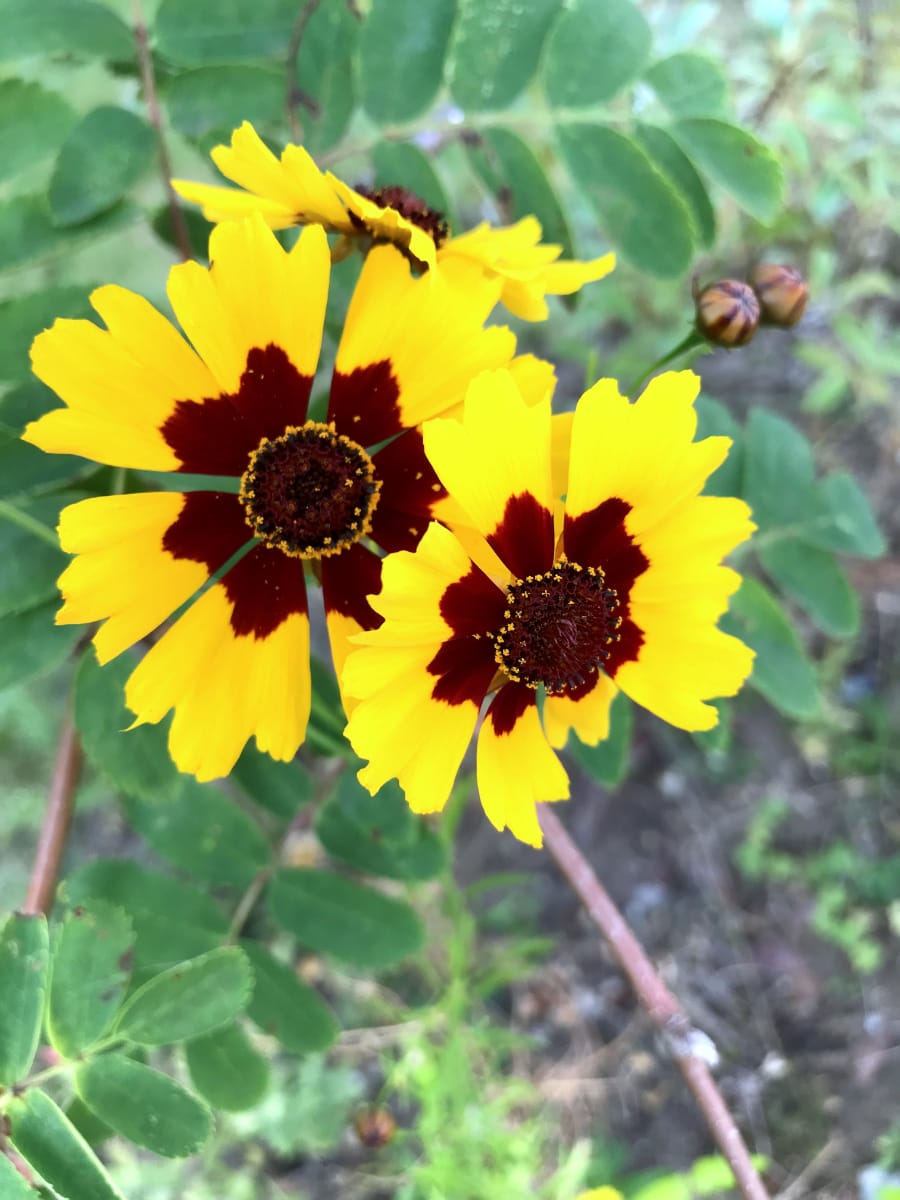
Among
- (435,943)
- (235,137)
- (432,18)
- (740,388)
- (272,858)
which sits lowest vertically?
(435,943)

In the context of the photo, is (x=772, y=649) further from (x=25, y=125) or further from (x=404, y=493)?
(x=25, y=125)

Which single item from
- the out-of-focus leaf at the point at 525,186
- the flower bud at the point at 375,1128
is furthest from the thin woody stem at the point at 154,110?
the flower bud at the point at 375,1128

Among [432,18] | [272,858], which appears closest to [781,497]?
[432,18]

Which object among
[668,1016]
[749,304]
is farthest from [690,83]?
[668,1016]

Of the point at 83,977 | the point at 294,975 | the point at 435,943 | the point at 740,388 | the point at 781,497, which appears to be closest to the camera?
the point at 83,977

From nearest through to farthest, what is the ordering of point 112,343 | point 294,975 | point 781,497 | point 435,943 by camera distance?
1. point 112,343
2. point 294,975
3. point 781,497
4. point 435,943

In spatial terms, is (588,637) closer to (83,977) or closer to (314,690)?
(314,690)
